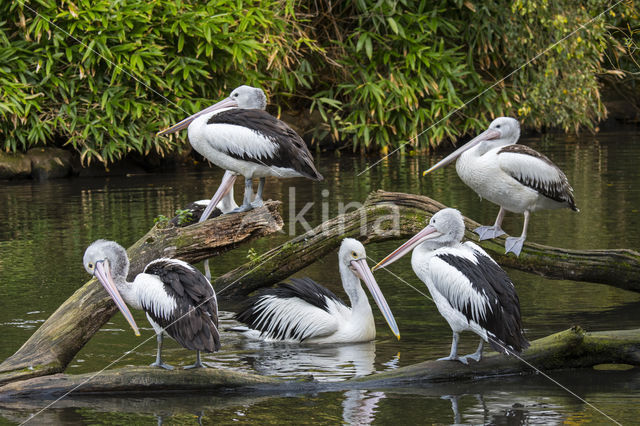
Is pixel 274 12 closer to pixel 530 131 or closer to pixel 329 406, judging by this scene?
pixel 530 131

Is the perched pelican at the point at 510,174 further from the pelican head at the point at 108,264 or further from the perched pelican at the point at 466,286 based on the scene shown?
the pelican head at the point at 108,264

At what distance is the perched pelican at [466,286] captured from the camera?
5051mm

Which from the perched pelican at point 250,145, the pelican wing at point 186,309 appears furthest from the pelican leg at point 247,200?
the pelican wing at point 186,309

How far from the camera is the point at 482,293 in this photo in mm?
5070

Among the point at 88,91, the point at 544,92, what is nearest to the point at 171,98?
the point at 88,91

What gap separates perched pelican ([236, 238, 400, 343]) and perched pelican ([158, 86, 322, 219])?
2.14ft

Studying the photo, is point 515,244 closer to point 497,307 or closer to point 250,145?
point 497,307

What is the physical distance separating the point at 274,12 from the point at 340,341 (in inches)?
408

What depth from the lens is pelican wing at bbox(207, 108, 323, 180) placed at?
655 cm

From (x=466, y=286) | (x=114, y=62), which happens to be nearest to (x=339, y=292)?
(x=466, y=286)

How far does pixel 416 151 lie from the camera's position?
17.4 meters

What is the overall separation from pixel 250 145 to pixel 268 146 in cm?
13

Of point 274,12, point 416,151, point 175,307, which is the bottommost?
point 175,307

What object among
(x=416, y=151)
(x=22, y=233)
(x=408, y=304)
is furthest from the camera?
(x=416, y=151)
